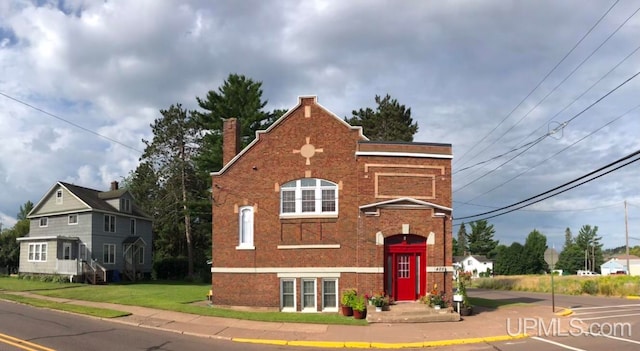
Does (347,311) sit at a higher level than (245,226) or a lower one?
lower

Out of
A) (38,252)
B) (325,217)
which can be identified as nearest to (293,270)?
(325,217)

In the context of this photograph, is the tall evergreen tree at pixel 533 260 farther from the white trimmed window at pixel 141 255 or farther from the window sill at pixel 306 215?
the window sill at pixel 306 215

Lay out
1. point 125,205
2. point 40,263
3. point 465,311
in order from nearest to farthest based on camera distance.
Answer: point 465,311 < point 40,263 < point 125,205

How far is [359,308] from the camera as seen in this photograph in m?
21.7

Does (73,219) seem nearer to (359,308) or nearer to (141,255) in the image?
(141,255)

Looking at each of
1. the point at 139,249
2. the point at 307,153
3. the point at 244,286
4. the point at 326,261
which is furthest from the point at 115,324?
the point at 139,249

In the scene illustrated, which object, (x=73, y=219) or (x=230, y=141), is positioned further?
(x=73, y=219)

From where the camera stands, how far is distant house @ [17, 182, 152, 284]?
4406 centimetres

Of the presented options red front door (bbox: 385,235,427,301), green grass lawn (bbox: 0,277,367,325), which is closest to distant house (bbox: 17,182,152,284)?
green grass lawn (bbox: 0,277,367,325)

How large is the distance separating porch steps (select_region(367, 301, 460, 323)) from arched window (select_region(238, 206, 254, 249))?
6.77 metres

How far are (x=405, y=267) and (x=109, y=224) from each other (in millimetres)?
33371

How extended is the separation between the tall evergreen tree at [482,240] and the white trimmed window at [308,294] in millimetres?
129171

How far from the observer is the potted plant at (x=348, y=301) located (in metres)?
22.2

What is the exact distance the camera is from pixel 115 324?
64.2ft
